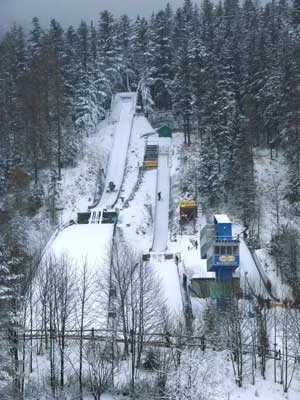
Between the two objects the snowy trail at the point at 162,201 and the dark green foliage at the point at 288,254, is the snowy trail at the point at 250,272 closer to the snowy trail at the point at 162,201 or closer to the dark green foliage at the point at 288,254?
the dark green foliage at the point at 288,254

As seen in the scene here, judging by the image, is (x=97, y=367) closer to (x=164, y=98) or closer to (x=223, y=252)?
(x=223, y=252)

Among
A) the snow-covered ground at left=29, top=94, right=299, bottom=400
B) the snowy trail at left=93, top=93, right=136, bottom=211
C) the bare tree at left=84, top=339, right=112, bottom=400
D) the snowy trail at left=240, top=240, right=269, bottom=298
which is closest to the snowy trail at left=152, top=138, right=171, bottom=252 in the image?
the snow-covered ground at left=29, top=94, right=299, bottom=400

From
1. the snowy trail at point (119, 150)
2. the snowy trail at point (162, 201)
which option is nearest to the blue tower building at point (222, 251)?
the snowy trail at point (162, 201)

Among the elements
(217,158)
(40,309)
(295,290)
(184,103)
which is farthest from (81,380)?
(184,103)

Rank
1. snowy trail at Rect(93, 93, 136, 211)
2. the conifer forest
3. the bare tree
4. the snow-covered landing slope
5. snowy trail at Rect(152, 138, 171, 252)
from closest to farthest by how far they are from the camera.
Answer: the bare tree → the snow-covered landing slope → snowy trail at Rect(152, 138, 171, 252) → the conifer forest → snowy trail at Rect(93, 93, 136, 211)

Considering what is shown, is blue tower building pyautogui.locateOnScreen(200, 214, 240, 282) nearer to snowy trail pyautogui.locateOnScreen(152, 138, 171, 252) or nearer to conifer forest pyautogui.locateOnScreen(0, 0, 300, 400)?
conifer forest pyautogui.locateOnScreen(0, 0, 300, 400)

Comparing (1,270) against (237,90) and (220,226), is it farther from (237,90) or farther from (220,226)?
(237,90)
